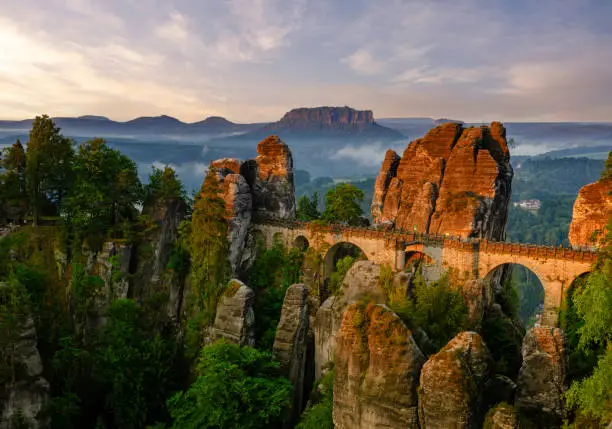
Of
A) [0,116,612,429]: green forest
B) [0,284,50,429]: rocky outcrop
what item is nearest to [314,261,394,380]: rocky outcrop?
[0,116,612,429]: green forest

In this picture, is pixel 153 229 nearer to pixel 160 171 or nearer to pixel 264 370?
pixel 160 171

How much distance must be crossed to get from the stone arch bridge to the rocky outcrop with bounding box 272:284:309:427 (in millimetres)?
7751

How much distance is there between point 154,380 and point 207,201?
1359 cm

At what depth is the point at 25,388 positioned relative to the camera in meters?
26.0

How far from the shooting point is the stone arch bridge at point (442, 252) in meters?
35.2

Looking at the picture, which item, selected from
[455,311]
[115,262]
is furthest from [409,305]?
[115,262]

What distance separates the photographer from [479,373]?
15625 millimetres

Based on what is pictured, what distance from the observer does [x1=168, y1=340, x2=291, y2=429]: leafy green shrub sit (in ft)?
78.7

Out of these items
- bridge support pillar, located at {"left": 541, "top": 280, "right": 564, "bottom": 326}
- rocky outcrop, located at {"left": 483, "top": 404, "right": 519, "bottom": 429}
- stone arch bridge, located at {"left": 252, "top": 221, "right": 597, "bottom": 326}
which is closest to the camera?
rocky outcrop, located at {"left": 483, "top": 404, "right": 519, "bottom": 429}

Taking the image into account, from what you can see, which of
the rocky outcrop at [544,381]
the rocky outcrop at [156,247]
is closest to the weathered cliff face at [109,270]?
the rocky outcrop at [156,247]

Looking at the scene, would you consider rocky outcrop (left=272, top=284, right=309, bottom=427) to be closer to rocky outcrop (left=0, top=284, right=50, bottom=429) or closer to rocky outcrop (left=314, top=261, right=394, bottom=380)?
rocky outcrop (left=314, top=261, right=394, bottom=380)

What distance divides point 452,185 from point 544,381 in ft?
106

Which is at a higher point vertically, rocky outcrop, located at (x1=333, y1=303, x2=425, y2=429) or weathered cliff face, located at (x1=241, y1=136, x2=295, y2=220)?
weathered cliff face, located at (x1=241, y1=136, x2=295, y2=220)

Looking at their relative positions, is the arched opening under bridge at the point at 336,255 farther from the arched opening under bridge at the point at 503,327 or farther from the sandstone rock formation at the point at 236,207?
the arched opening under bridge at the point at 503,327
